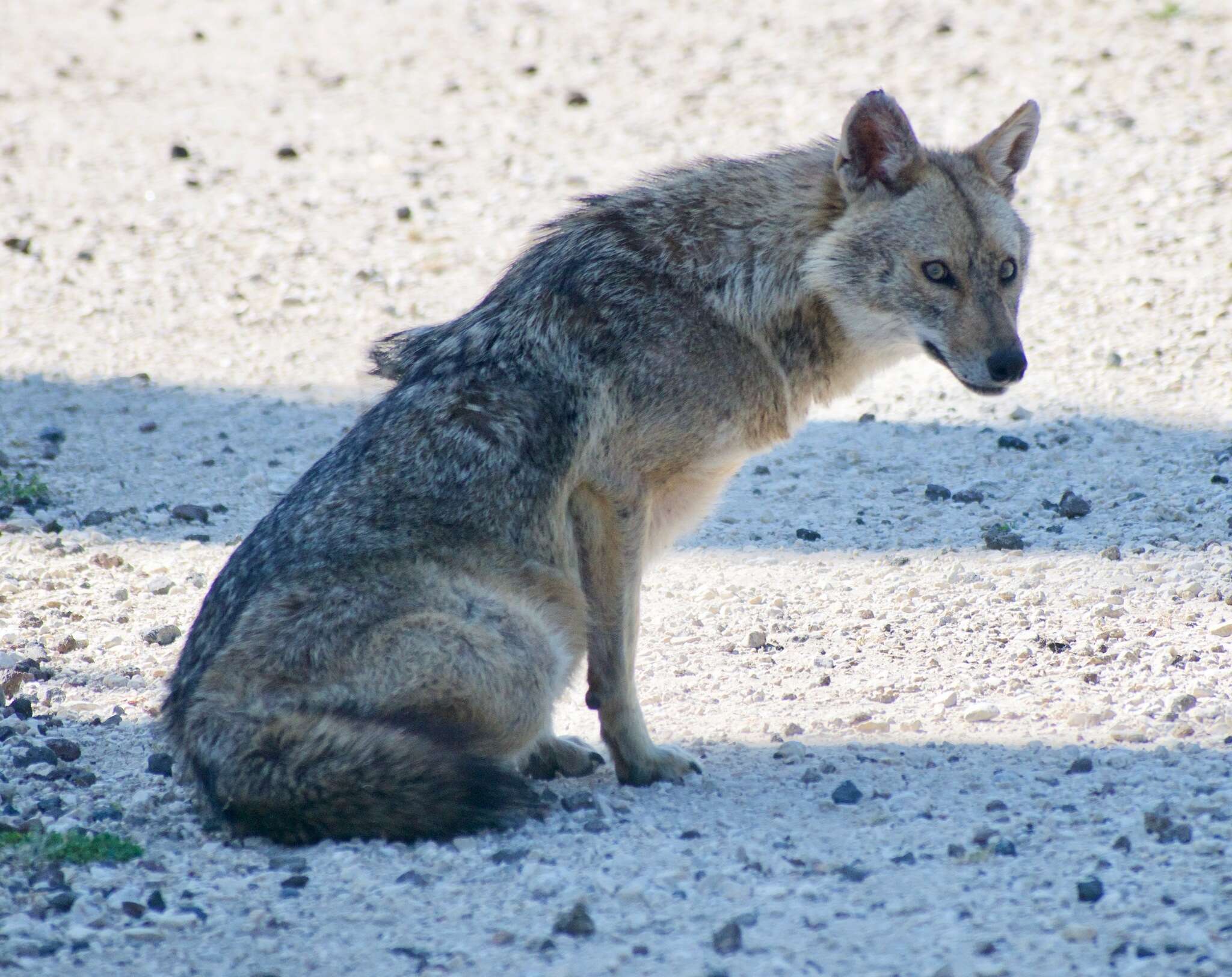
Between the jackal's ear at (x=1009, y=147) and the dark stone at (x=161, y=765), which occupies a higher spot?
the jackal's ear at (x=1009, y=147)

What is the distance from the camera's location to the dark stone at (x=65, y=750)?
589 cm

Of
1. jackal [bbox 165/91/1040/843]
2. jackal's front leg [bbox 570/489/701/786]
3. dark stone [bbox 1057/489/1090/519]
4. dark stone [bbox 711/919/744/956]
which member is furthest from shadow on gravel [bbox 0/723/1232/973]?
dark stone [bbox 1057/489/1090/519]

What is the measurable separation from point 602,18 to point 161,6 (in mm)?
6317

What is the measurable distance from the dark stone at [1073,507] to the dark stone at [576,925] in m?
4.56

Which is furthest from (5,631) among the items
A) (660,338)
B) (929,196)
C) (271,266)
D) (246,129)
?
(246,129)

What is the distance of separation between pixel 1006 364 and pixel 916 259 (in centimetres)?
57

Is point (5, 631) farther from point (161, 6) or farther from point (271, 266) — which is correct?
point (161, 6)

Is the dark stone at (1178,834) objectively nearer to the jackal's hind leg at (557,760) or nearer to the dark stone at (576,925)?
the dark stone at (576,925)

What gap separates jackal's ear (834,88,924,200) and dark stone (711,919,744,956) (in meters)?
3.18

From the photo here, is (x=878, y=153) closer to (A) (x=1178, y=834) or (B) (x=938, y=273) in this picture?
(B) (x=938, y=273)

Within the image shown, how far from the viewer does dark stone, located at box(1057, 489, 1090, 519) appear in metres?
8.02

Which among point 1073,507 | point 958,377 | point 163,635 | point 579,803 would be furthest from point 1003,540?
point 163,635

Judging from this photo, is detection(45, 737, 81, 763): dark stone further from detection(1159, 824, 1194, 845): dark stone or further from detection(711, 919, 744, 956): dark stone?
detection(1159, 824, 1194, 845): dark stone

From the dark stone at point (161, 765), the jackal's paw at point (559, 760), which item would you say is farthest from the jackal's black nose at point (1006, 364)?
the dark stone at point (161, 765)
